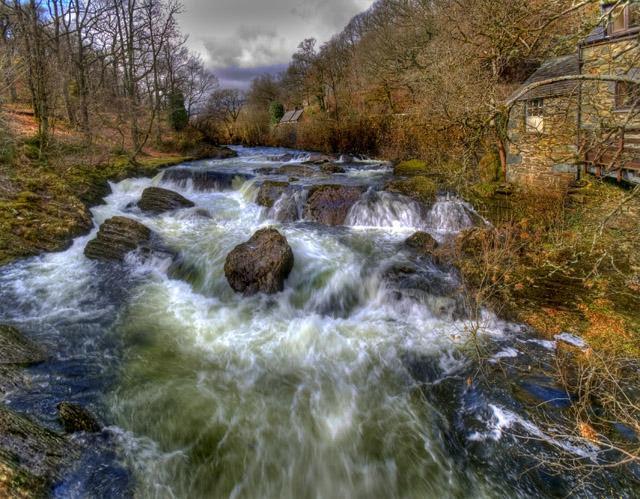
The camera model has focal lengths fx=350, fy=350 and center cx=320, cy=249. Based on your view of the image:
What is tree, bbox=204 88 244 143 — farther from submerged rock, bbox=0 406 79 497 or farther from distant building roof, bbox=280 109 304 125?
submerged rock, bbox=0 406 79 497

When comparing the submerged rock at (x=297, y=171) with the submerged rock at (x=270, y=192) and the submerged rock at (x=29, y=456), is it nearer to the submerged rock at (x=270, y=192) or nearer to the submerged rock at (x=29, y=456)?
the submerged rock at (x=270, y=192)

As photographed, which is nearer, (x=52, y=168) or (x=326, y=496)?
(x=326, y=496)

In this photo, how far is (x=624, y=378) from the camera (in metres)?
5.34

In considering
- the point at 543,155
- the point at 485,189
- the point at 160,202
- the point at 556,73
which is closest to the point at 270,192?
the point at 160,202

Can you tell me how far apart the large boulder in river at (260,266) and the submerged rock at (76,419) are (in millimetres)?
3835

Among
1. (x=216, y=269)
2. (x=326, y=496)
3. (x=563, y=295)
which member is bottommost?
(x=326, y=496)

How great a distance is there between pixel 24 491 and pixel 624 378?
7.70 m

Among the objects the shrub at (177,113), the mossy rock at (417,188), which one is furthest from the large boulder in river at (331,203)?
the shrub at (177,113)

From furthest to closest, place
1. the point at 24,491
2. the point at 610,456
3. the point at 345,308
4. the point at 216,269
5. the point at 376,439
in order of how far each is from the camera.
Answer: the point at 216,269
the point at 345,308
the point at 376,439
the point at 610,456
the point at 24,491

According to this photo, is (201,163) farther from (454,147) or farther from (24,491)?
(24,491)

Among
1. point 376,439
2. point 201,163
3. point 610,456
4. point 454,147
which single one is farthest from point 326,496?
point 201,163

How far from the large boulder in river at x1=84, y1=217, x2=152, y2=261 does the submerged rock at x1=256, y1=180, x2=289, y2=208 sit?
411 centimetres

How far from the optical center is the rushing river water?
4.18 meters

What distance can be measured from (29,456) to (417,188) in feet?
39.4
